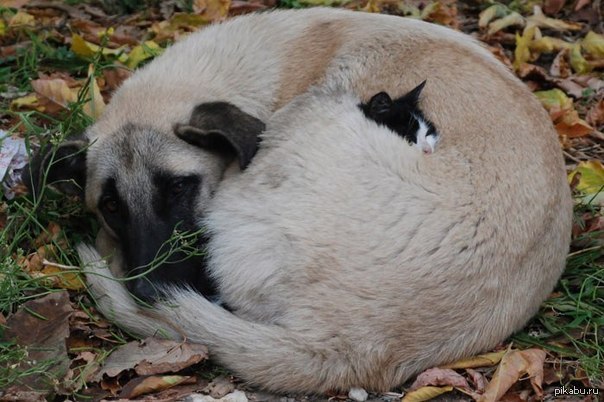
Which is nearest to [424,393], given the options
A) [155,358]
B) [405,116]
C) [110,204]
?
[155,358]

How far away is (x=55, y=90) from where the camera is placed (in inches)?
232

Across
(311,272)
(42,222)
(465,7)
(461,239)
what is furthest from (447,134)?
(465,7)

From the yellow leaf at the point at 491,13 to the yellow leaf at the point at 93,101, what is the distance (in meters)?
3.19

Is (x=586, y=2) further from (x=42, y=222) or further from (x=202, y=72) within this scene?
(x=42, y=222)

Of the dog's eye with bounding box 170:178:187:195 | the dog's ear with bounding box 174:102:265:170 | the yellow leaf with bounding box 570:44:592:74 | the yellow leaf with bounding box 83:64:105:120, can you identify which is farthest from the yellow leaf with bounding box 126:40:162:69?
the yellow leaf with bounding box 570:44:592:74

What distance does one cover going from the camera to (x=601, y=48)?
702 centimetres

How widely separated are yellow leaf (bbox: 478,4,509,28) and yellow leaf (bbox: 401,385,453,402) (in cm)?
405

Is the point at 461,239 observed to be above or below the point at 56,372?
above

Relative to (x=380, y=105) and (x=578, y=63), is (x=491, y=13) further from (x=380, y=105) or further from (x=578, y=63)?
(x=380, y=105)

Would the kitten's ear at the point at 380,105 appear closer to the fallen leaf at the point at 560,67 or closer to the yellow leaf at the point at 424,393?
the yellow leaf at the point at 424,393

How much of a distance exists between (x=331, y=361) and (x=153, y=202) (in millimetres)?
1310

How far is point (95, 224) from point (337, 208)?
164 cm

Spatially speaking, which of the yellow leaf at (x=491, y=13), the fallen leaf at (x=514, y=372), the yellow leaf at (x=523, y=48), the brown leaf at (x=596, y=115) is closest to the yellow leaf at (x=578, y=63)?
the yellow leaf at (x=523, y=48)

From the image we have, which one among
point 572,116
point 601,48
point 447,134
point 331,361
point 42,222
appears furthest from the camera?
point 601,48
